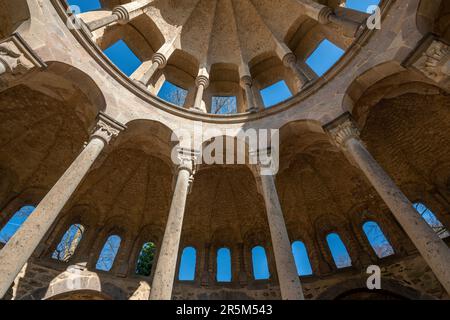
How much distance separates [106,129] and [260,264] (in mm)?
8414

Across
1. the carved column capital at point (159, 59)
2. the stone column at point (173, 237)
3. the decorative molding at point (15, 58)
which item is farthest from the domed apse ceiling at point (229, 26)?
the decorative molding at point (15, 58)

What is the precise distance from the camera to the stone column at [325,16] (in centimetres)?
1035

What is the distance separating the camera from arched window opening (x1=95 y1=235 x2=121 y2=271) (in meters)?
11.3

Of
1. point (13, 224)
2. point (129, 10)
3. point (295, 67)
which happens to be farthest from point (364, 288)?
point (129, 10)

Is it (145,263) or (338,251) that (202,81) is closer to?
(145,263)

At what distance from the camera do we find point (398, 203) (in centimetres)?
595

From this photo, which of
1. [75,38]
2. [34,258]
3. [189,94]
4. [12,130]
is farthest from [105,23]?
[34,258]

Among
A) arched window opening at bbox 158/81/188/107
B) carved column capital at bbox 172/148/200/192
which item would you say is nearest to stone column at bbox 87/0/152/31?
arched window opening at bbox 158/81/188/107

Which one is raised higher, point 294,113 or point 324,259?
point 294,113

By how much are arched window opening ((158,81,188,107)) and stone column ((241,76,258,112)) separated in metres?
3.02

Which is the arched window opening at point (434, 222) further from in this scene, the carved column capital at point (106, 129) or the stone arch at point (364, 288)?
the carved column capital at point (106, 129)

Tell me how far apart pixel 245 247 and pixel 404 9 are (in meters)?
10.3

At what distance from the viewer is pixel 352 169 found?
11.5m

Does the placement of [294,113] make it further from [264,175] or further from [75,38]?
[75,38]
